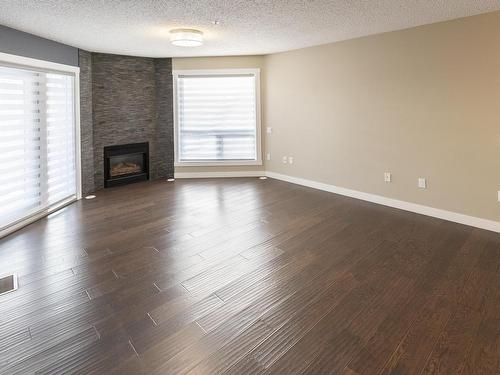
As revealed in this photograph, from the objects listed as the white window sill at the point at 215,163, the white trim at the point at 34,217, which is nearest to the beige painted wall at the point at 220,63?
the white window sill at the point at 215,163

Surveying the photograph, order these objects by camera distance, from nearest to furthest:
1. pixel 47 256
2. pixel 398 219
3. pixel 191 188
Answer: pixel 47 256 → pixel 398 219 → pixel 191 188

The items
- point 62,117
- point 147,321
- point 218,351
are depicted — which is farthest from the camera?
point 62,117

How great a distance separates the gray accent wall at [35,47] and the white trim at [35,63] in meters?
0.05

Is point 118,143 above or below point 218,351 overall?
above

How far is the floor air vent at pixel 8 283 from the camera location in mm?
2633

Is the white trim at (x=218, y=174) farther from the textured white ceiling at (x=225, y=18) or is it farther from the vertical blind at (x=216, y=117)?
the textured white ceiling at (x=225, y=18)

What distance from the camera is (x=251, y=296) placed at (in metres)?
2.53

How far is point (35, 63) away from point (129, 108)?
2213 mm

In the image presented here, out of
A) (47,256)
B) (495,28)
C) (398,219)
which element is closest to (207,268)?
(47,256)

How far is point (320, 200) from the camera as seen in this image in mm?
5191

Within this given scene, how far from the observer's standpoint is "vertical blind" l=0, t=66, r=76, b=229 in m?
3.86

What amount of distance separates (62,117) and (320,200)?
4.00 meters

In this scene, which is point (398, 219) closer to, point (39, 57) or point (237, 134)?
point (237, 134)

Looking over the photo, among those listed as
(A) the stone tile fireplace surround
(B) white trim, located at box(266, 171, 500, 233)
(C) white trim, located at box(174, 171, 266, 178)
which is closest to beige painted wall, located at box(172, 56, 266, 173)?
(A) the stone tile fireplace surround
